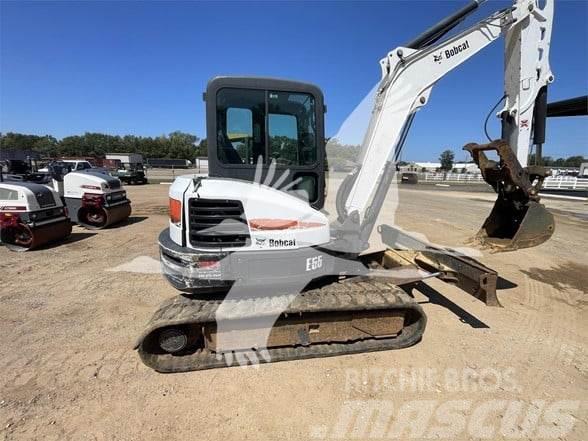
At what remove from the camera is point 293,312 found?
3.31m

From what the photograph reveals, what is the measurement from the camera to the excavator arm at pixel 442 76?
4.16m

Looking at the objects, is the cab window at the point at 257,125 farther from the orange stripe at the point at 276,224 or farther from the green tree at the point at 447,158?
the green tree at the point at 447,158

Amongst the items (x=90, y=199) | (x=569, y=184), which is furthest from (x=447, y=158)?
(x=90, y=199)

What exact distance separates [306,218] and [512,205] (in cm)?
297

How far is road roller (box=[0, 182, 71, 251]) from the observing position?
724 cm

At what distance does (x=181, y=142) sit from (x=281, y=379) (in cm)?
10815

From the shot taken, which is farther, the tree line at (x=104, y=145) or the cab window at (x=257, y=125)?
the tree line at (x=104, y=145)

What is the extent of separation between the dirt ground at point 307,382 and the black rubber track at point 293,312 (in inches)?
4.2

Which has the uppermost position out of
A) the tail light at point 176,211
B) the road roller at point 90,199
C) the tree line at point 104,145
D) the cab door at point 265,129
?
the tree line at point 104,145

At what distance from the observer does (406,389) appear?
3037 millimetres

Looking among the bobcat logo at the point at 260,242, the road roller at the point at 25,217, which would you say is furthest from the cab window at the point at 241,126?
the road roller at the point at 25,217

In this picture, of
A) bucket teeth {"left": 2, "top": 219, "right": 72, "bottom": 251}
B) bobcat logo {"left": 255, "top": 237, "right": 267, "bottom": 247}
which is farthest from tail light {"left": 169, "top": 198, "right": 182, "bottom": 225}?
bucket teeth {"left": 2, "top": 219, "right": 72, "bottom": 251}

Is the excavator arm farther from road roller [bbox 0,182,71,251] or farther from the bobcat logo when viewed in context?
road roller [bbox 0,182,71,251]

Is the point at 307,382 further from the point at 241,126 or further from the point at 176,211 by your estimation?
Result: the point at 241,126
